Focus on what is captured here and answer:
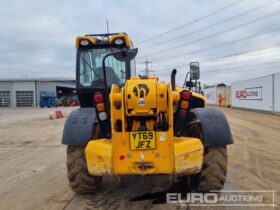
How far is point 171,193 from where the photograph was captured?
575cm

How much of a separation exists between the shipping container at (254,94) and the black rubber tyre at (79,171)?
24.0 metres

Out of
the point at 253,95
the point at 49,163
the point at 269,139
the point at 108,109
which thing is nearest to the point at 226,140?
the point at 108,109

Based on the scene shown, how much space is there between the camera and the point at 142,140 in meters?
4.95

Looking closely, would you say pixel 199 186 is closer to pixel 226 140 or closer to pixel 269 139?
pixel 226 140

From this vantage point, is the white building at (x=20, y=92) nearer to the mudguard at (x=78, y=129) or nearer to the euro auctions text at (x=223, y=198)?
the mudguard at (x=78, y=129)

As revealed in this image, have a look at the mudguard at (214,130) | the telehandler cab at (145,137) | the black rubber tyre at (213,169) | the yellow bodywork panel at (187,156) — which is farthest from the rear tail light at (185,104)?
the black rubber tyre at (213,169)

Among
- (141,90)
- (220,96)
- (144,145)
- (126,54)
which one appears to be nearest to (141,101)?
(141,90)

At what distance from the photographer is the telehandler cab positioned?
4.90m

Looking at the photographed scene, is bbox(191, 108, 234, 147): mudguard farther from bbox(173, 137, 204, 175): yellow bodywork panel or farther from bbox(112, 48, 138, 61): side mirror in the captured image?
bbox(112, 48, 138, 61): side mirror

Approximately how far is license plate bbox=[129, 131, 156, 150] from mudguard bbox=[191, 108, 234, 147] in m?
0.89

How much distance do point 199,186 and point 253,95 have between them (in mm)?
28336

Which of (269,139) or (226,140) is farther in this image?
(269,139)

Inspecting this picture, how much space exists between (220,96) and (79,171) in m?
45.4

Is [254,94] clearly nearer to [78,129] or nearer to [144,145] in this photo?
[78,129]
